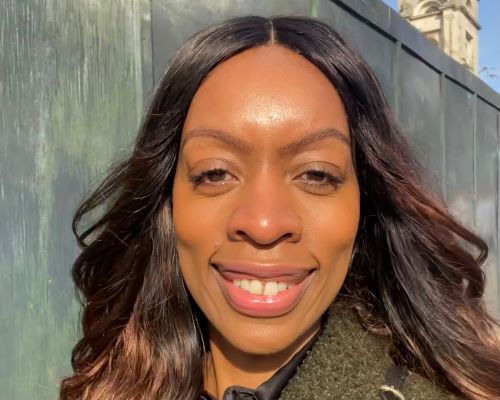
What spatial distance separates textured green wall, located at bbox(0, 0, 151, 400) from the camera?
8.80 feet

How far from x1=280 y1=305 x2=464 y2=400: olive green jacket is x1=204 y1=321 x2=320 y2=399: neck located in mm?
68

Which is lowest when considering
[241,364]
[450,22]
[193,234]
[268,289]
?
[241,364]

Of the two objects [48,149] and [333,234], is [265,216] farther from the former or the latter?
[48,149]

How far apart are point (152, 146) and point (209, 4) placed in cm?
167

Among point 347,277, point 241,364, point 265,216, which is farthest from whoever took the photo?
point 347,277

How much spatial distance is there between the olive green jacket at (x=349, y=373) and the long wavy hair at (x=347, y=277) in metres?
0.07

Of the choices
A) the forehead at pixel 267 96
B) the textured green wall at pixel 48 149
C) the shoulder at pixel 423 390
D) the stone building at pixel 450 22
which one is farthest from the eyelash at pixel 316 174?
the stone building at pixel 450 22

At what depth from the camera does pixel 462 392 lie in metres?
1.39

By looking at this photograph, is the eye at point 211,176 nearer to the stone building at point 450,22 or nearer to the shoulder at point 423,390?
the shoulder at point 423,390

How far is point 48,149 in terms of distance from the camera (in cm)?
277

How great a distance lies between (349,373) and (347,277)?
35 cm

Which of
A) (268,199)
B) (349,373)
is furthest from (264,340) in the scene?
(268,199)

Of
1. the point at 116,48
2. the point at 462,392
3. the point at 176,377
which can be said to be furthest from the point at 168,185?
the point at 116,48

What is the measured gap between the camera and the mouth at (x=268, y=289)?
135 cm
